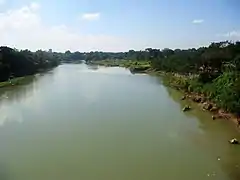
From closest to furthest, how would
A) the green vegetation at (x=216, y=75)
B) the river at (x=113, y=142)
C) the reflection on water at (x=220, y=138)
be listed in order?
the river at (x=113, y=142), the reflection on water at (x=220, y=138), the green vegetation at (x=216, y=75)

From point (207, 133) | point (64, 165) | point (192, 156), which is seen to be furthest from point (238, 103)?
point (64, 165)

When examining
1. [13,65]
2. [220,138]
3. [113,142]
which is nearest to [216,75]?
[220,138]

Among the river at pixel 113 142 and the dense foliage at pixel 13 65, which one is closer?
the river at pixel 113 142

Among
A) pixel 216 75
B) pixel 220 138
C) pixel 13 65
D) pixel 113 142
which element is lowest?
pixel 220 138

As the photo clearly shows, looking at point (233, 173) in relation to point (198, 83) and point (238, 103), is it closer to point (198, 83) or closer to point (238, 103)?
point (238, 103)

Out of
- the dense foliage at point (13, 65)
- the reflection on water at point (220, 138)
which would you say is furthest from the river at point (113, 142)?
the dense foliage at point (13, 65)

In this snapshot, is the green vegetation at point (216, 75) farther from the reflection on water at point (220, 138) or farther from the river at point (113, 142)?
the river at point (113, 142)

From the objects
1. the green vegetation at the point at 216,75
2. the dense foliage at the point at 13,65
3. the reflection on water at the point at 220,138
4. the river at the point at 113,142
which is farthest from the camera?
the dense foliage at the point at 13,65

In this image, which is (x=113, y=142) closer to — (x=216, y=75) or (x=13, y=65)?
(x=216, y=75)

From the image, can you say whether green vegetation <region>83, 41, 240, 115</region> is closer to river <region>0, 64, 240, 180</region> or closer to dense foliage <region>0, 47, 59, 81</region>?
river <region>0, 64, 240, 180</region>
